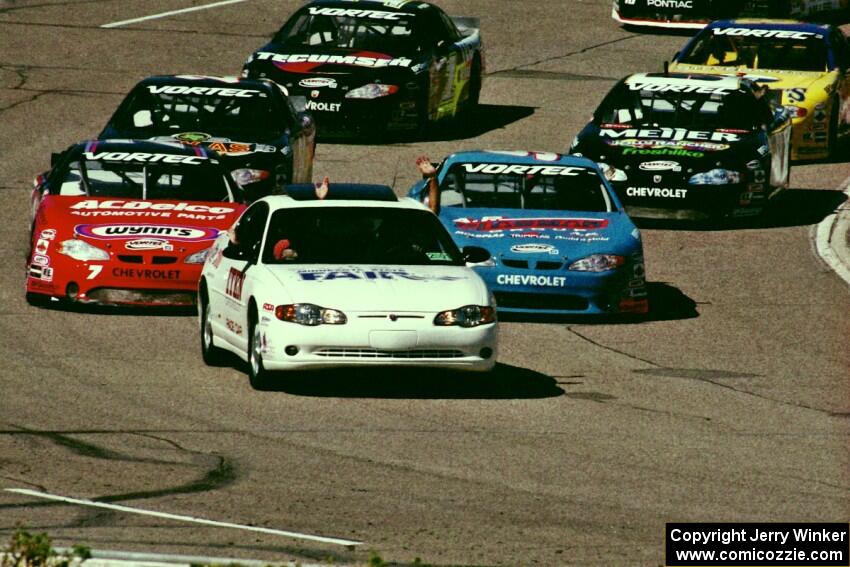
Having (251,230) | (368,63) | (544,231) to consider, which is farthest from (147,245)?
(368,63)

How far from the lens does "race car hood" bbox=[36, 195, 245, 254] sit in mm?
16672

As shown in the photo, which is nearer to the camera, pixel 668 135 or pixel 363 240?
pixel 363 240

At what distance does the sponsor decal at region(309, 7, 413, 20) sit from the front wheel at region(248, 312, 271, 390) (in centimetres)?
1238

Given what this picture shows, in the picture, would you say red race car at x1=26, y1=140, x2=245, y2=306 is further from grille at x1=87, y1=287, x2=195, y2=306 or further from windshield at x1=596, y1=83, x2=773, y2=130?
windshield at x1=596, y1=83, x2=773, y2=130

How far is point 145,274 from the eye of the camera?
16.6m

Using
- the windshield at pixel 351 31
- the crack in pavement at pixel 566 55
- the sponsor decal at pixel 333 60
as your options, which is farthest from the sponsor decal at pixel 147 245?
the crack in pavement at pixel 566 55

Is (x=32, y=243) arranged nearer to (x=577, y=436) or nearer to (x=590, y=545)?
(x=577, y=436)

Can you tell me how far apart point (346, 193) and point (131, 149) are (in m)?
4.00

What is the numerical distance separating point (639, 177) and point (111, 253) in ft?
21.9

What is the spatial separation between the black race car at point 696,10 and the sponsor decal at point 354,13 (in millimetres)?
9534

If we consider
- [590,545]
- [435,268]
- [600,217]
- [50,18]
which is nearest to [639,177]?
[600,217]

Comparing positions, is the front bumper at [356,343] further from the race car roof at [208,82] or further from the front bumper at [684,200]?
the race car roof at [208,82]

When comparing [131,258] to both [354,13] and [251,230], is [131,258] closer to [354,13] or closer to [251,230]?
[251,230]

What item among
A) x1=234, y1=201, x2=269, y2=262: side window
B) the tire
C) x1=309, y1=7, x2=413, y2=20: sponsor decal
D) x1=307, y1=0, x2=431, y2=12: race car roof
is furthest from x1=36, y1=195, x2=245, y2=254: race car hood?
x1=307, y1=0, x2=431, y2=12: race car roof
